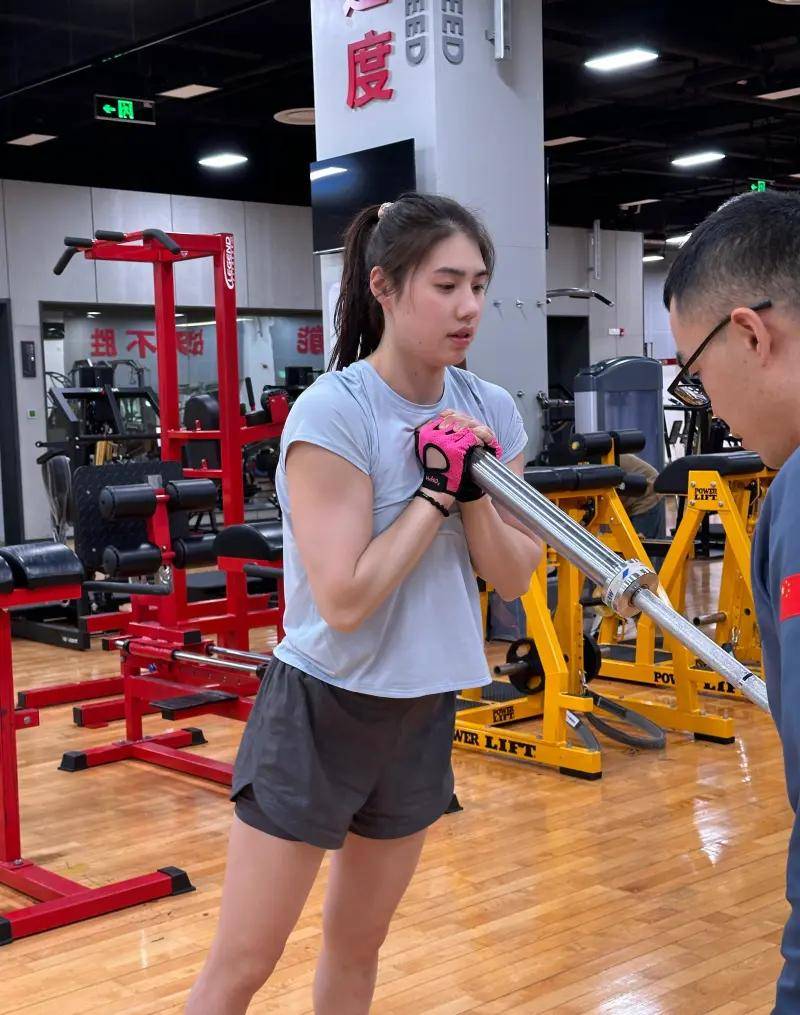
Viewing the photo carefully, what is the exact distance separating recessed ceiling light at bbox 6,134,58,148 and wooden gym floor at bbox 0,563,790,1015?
7340 mm

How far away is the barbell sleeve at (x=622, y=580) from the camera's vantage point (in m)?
1.16

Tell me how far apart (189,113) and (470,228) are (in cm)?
960

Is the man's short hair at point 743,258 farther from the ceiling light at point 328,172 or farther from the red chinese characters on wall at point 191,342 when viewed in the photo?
the red chinese characters on wall at point 191,342

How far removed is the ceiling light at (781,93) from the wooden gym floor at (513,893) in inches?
283

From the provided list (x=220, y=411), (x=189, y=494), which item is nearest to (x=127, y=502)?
(x=189, y=494)

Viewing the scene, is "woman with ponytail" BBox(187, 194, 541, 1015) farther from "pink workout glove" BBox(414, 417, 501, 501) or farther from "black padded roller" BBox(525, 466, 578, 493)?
"black padded roller" BBox(525, 466, 578, 493)

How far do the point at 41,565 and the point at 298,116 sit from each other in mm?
8513

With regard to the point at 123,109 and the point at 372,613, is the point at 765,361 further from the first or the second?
the point at 123,109

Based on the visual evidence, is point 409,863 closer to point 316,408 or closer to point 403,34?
point 316,408

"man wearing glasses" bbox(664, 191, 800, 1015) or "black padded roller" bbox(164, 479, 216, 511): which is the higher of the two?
"man wearing glasses" bbox(664, 191, 800, 1015)

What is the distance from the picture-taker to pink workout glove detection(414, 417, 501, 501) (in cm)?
158

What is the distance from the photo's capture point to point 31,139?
422 inches

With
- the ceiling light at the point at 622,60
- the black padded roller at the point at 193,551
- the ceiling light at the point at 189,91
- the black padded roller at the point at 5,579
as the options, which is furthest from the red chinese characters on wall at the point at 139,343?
the black padded roller at the point at 5,579

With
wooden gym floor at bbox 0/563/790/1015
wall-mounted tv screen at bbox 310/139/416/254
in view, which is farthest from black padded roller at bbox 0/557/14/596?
wall-mounted tv screen at bbox 310/139/416/254
